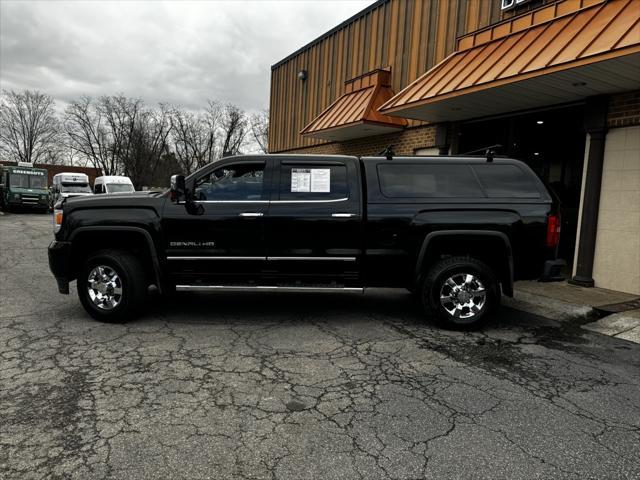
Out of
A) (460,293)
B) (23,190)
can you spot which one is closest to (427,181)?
(460,293)

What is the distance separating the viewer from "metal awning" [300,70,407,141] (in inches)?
450

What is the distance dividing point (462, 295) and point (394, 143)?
7674 mm

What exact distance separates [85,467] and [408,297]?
5.25m

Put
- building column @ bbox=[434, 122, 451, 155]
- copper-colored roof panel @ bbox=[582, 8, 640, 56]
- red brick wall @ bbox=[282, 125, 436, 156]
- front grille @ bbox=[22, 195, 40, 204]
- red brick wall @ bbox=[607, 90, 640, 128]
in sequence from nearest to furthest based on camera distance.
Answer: copper-colored roof panel @ bbox=[582, 8, 640, 56]
red brick wall @ bbox=[607, 90, 640, 128]
building column @ bbox=[434, 122, 451, 155]
red brick wall @ bbox=[282, 125, 436, 156]
front grille @ bbox=[22, 195, 40, 204]

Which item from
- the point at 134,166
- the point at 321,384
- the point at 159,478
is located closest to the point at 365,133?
the point at 321,384

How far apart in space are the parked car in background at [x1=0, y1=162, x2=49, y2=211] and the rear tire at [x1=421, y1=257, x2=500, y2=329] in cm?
2866

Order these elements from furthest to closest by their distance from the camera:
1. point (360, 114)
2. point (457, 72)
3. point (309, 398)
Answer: point (360, 114) → point (457, 72) → point (309, 398)

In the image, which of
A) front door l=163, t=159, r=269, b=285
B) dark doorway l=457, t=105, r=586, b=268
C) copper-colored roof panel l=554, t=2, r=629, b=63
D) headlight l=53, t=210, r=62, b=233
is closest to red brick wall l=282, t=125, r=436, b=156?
dark doorway l=457, t=105, r=586, b=268

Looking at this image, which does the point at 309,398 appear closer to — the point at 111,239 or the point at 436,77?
the point at 111,239

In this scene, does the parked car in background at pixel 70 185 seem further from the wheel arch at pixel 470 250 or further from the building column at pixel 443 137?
the wheel arch at pixel 470 250

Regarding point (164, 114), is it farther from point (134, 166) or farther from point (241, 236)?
point (241, 236)

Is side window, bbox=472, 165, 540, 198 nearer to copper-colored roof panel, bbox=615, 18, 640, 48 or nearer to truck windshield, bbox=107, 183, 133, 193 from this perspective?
copper-colored roof panel, bbox=615, 18, 640, 48

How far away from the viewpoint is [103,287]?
5312 millimetres

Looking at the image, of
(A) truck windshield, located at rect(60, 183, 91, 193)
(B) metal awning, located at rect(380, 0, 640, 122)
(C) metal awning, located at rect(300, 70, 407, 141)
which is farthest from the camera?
(A) truck windshield, located at rect(60, 183, 91, 193)
